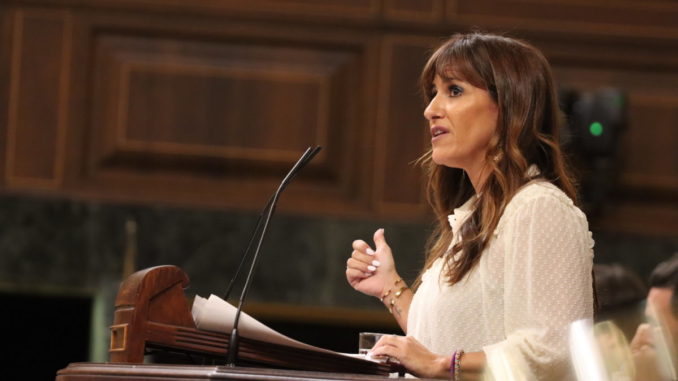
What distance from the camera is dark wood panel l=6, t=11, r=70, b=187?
479cm

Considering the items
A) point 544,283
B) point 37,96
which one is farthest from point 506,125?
point 37,96

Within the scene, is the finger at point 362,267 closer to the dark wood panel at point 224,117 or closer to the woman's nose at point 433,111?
the woman's nose at point 433,111

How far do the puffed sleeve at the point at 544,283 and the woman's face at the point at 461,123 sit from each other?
25 cm

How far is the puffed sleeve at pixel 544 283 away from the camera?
1.95 metres

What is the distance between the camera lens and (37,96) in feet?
15.8

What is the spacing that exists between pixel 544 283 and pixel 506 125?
0.37m

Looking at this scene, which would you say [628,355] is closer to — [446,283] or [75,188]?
[446,283]

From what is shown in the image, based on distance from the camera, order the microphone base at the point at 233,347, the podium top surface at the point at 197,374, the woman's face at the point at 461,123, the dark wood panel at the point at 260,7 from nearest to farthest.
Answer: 1. the podium top surface at the point at 197,374
2. the microphone base at the point at 233,347
3. the woman's face at the point at 461,123
4. the dark wood panel at the point at 260,7

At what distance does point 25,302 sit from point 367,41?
1.64m

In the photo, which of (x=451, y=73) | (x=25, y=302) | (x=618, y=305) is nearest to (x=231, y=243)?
(x=25, y=302)

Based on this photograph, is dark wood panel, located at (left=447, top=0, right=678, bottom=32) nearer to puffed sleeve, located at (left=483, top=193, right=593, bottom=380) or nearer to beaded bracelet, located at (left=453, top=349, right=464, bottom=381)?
puffed sleeve, located at (left=483, top=193, right=593, bottom=380)

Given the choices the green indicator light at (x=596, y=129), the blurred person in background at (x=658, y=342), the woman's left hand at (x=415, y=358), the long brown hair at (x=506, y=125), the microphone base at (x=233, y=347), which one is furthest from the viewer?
A: the green indicator light at (x=596, y=129)

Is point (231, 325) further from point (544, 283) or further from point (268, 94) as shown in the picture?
point (268, 94)

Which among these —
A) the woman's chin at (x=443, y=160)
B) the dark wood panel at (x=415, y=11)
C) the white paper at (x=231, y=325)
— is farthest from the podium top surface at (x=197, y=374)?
the dark wood panel at (x=415, y=11)
